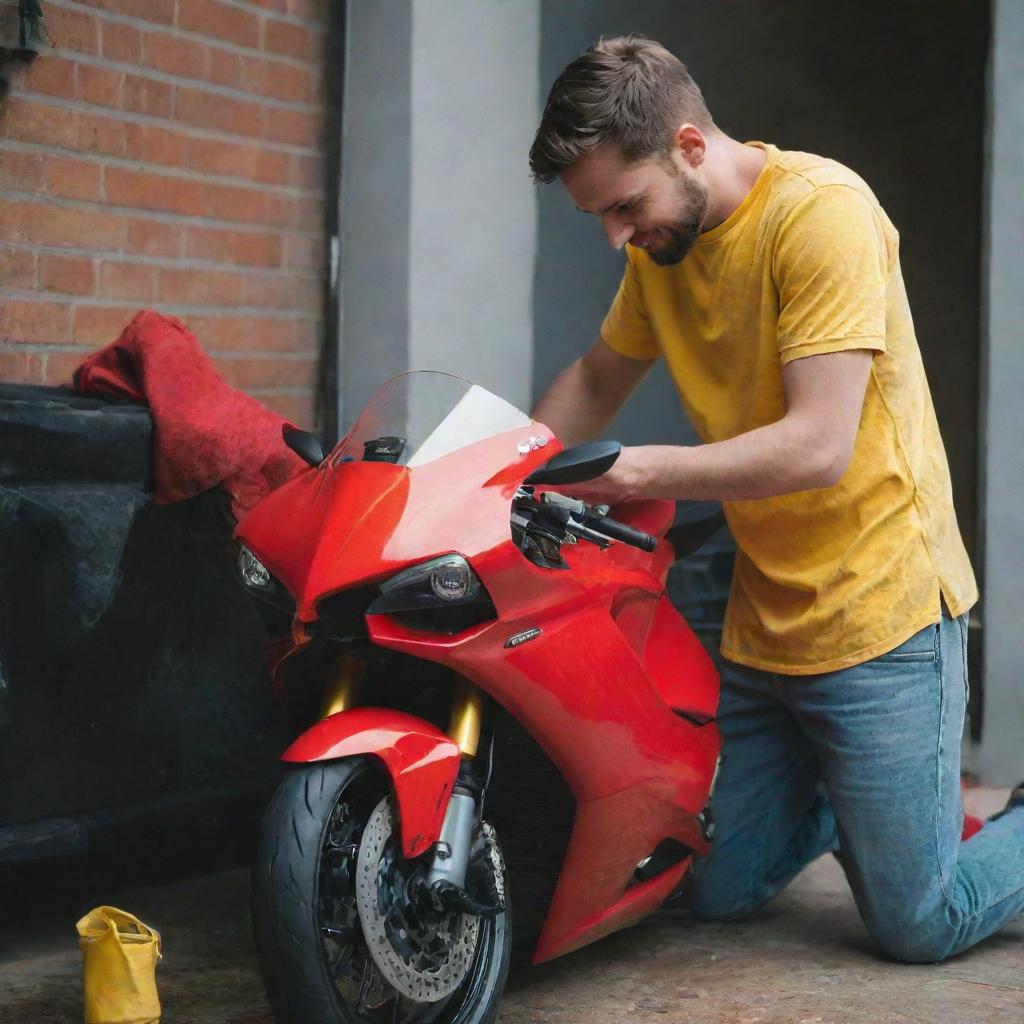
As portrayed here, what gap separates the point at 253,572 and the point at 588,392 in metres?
1.07

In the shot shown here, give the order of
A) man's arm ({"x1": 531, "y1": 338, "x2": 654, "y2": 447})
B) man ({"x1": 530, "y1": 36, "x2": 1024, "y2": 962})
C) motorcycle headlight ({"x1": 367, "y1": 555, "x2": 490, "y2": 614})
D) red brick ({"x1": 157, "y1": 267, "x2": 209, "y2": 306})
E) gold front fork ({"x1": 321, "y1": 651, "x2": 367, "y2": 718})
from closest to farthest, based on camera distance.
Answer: motorcycle headlight ({"x1": 367, "y1": 555, "x2": 490, "y2": 614}) → gold front fork ({"x1": 321, "y1": 651, "x2": 367, "y2": 718}) → man ({"x1": 530, "y1": 36, "x2": 1024, "y2": 962}) → man's arm ({"x1": 531, "y1": 338, "x2": 654, "y2": 447}) → red brick ({"x1": 157, "y1": 267, "x2": 209, "y2": 306})

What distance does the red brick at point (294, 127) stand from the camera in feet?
13.0

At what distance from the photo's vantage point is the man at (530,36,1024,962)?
259 centimetres

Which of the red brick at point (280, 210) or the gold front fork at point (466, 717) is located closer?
the gold front fork at point (466, 717)

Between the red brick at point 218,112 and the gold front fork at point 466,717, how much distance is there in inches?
79.2

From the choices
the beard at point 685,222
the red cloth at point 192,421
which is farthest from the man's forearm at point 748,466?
the red cloth at point 192,421

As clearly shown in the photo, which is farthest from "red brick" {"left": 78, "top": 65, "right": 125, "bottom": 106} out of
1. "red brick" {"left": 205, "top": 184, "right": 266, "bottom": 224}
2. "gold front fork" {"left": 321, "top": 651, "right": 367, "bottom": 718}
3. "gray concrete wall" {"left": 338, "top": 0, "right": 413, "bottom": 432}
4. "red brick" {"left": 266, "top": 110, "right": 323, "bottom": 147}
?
"gold front fork" {"left": 321, "top": 651, "right": 367, "bottom": 718}

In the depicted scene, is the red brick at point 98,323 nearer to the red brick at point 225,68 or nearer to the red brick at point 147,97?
the red brick at point 147,97

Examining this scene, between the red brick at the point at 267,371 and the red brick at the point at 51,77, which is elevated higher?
the red brick at the point at 51,77

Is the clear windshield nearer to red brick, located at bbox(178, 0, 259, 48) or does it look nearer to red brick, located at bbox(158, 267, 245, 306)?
red brick, located at bbox(158, 267, 245, 306)

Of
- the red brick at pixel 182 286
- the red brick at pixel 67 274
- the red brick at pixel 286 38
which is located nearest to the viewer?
the red brick at pixel 67 274

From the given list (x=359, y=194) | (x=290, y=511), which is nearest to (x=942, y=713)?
(x=290, y=511)

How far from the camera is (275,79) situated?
13.0 feet

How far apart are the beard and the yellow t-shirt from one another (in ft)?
0.27
